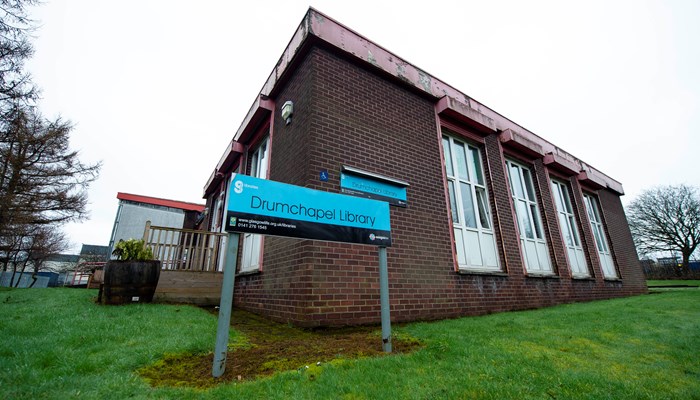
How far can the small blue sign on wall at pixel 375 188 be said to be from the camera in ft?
12.3

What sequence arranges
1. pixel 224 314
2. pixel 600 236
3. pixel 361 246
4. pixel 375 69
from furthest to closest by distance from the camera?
pixel 600 236, pixel 375 69, pixel 361 246, pixel 224 314

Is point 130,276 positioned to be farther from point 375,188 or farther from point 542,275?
point 542,275

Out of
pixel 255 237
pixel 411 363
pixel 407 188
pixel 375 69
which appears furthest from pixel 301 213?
pixel 255 237

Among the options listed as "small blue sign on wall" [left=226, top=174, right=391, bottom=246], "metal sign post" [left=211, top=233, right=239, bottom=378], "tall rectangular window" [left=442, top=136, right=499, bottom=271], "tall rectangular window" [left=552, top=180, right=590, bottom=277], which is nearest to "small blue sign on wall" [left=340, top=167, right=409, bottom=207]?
"small blue sign on wall" [left=226, top=174, right=391, bottom=246]

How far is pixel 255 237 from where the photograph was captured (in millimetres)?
6652

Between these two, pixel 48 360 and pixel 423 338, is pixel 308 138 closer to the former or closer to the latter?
pixel 423 338

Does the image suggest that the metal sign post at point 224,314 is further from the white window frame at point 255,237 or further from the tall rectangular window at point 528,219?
the tall rectangular window at point 528,219

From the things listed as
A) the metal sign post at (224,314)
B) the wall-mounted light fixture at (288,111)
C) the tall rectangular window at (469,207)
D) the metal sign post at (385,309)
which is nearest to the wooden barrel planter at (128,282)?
the wall-mounted light fixture at (288,111)

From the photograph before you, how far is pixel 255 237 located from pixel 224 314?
4496 millimetres

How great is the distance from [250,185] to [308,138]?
225 centimetres

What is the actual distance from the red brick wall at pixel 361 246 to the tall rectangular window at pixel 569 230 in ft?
9.71

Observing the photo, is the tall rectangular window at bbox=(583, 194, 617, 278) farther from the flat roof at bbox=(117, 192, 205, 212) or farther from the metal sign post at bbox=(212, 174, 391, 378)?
the flat roof at bbox=(117, 192, 205, 212)

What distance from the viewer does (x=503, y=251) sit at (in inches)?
262

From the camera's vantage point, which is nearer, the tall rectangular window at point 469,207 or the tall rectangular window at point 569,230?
the tall rectangular window at point 469,207
